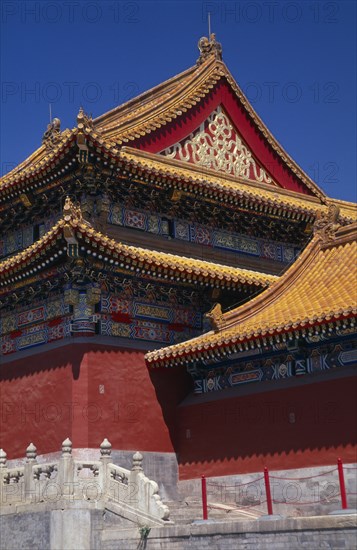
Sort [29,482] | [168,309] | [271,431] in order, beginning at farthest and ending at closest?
[168,309] < [271,431] < [29,482]

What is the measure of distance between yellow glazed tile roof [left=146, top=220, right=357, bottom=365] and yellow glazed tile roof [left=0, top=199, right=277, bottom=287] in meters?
1.35

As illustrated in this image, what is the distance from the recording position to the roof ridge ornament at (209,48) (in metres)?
29.6

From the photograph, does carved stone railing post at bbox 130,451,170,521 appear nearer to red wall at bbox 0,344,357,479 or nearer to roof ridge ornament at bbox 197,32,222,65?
red wall at bbox 0,344,357,479

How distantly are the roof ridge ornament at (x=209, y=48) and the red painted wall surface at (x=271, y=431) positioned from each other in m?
13.6

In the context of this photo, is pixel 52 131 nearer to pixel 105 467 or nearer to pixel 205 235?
pixel 205 235

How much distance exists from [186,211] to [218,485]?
341 inches

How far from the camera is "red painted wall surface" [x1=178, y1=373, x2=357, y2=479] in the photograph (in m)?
18.2

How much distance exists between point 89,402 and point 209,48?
15.0 metres

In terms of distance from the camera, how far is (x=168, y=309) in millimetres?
23047

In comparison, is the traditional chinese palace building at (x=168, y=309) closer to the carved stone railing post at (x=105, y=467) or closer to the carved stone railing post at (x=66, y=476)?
the carved stone railing post at (x=105, y=467)

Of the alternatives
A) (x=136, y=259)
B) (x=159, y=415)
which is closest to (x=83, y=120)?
(x=136, y=259)

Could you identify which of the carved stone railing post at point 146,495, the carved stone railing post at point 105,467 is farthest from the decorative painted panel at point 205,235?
the carved stone railing post at point 146,495

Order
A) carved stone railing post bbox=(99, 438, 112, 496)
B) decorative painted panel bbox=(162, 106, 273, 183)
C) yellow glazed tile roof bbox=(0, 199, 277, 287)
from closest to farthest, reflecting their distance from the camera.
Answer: carved stone railing post bbox=(99, 438, 112, 496), yellow glazed tile roof bbox=(0, 199, 277, 287), decorative painted panel bbox=(162, 106, 273, 183)

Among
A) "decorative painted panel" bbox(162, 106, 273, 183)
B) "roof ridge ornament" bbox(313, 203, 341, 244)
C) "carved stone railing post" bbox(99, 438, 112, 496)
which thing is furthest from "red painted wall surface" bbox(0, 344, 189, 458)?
"decorative painted panel" bbox(162, 106, 273, 183)
